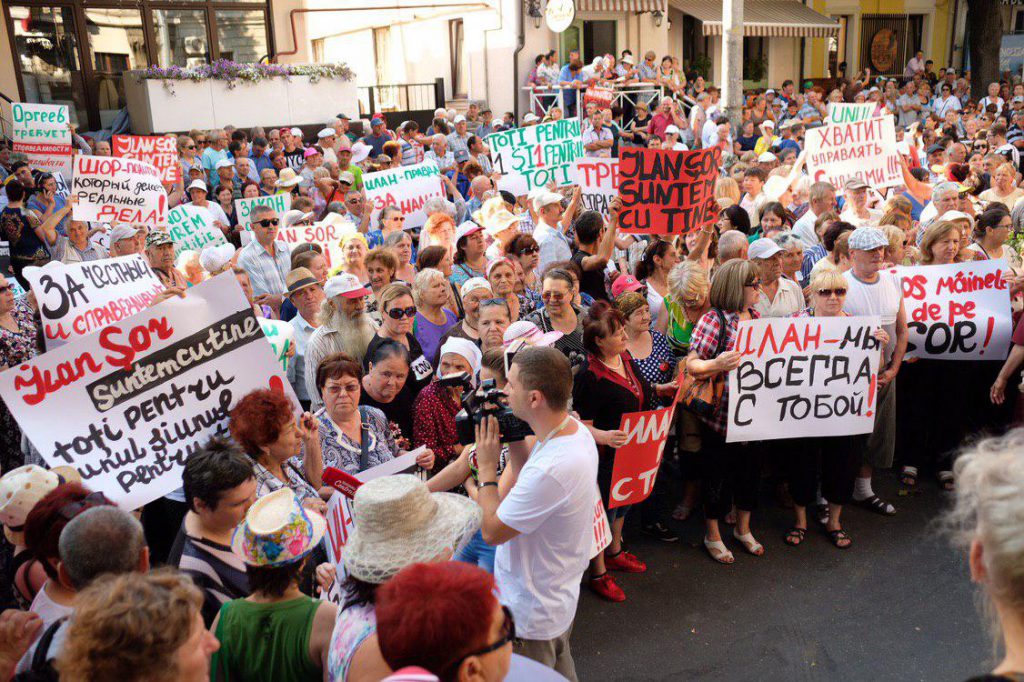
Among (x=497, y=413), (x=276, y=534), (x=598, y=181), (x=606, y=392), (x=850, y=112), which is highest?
(x=850, y=112)

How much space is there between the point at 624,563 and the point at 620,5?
2154 cm

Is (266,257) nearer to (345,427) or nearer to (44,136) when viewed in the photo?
(345,427)

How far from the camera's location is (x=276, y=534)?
8.30 feet

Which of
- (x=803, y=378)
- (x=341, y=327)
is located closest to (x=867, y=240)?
(x=803, y=378)

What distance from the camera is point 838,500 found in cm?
523

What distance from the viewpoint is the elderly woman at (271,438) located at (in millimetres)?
3570

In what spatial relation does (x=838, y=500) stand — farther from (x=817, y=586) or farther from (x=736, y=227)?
(x=736, y=227)

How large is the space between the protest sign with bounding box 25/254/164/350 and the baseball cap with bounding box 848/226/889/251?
14.7 feet

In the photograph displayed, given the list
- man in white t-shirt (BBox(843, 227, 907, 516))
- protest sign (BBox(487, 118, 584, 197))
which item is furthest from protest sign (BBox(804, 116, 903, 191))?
man in white t-shirt (BBox(843, 227, 907, 516))

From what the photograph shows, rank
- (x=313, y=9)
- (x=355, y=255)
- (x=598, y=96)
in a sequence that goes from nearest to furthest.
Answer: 1. (x=355, y=255)
2. (x=598, y=96)
3. (x=313, y=9)

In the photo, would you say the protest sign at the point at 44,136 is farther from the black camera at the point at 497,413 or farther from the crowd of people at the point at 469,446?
the black camera at the point at 497,413

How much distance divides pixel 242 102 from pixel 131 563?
1752cm

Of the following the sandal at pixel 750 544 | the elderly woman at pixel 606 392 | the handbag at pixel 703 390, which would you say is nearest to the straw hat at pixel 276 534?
the elderly woman at pixel 606 392

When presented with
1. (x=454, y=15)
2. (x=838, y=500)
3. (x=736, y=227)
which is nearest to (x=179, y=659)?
(x=838, y=500)
